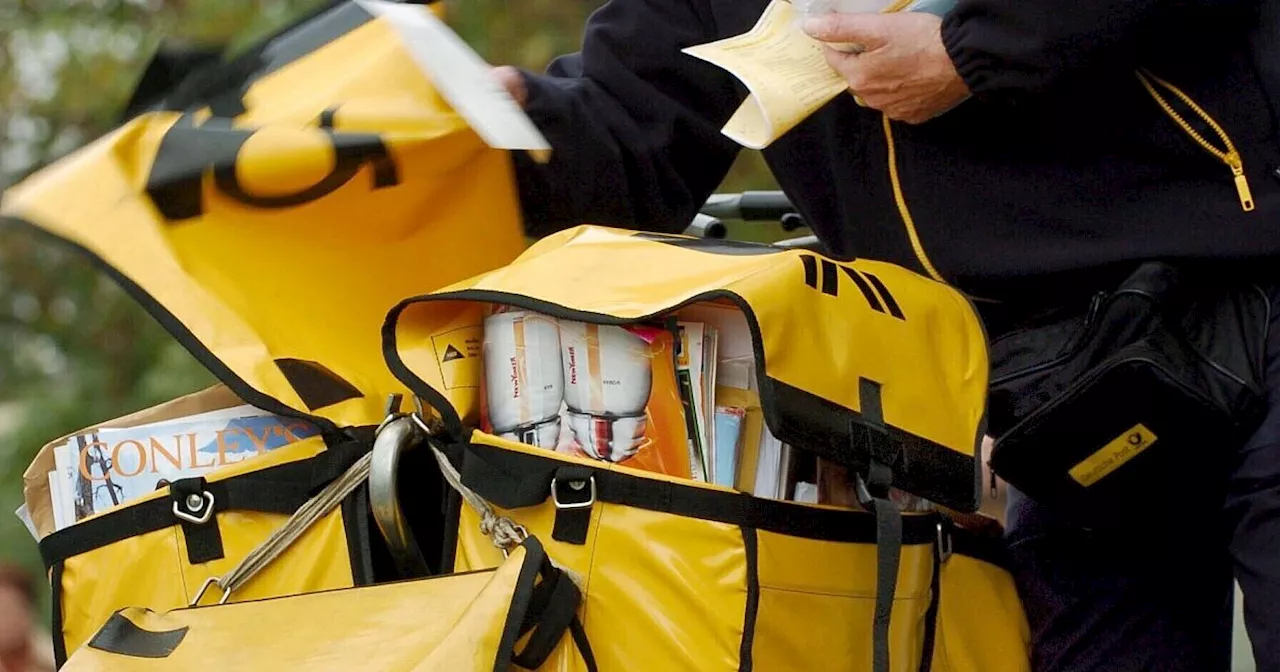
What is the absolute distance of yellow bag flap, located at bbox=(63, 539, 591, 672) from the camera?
101cm

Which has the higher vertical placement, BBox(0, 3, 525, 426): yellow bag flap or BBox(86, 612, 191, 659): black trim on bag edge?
BBox(0, 3, 525, 426): yellow bag flap

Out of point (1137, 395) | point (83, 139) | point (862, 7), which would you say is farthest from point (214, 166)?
point (83, 139)

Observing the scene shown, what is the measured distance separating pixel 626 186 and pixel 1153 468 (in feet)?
1.91

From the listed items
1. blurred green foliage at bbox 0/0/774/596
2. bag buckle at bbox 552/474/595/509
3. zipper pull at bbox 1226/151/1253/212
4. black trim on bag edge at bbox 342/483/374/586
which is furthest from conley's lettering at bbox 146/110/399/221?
blurred green foliage at bbox 0/0/774/596

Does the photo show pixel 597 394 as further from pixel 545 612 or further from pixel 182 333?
pixel 182 333

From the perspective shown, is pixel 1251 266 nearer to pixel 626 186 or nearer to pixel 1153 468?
pixel 1153 468

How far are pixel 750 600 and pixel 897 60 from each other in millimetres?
482

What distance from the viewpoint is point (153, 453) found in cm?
126

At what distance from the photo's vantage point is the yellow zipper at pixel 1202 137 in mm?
1185

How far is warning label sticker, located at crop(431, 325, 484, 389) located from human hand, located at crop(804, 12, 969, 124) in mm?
390

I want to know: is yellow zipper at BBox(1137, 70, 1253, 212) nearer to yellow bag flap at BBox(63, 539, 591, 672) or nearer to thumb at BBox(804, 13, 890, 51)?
thumb at BBox(804, 13, 890, 51)

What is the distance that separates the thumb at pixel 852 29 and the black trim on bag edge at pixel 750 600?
0.45 meters

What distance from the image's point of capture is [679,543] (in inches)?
41.5

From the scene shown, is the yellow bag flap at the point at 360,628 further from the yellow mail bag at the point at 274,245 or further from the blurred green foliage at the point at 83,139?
the blurred green foliage at the point at 83,139
